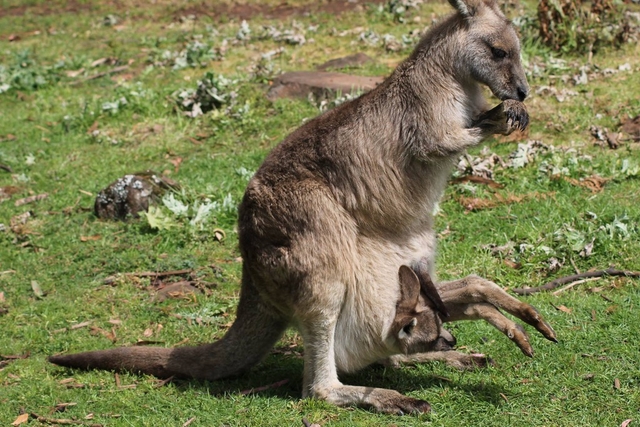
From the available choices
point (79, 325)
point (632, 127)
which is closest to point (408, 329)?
point (79, 325)

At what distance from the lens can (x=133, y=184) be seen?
8406 millimetres

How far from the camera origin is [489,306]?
5.18 metres

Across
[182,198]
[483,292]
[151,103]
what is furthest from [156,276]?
[151,103]

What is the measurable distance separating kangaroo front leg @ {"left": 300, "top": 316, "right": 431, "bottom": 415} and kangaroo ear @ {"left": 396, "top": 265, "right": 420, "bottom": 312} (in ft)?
1.46

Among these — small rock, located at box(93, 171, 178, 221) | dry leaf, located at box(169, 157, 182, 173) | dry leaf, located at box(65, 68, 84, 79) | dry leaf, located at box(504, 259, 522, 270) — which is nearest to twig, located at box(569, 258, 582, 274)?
dry leaf, located at box(504, 259, 522, 270)

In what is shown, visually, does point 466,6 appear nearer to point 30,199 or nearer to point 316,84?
point 316,84

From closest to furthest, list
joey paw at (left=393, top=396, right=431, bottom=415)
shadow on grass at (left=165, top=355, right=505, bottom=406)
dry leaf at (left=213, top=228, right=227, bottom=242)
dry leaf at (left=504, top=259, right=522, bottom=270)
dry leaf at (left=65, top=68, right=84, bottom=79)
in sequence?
1. joey paw at (left=393, top=396, right=431, bottom=415)
2. shadow on grass at (left=165, top=355, right=505, bottom=406)
3. dry leaf at (left=504, top=259, right=522, bottom=270)
4. dry leaf at (left=213, top=228, right=227, bottom=242)
5. dry leaf at (left=65, top=68, right=84, bottom=79)

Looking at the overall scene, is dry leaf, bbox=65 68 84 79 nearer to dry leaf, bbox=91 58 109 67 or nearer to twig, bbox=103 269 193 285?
dry leaf, bbox=91 58 109 67

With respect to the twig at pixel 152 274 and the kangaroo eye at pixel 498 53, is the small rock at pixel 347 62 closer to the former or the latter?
the twig at pixel 152 274

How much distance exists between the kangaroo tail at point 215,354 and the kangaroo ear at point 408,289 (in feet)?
2.64

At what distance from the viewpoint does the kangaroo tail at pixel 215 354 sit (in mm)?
5469

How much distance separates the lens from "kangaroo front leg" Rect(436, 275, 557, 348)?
4949 millimetres

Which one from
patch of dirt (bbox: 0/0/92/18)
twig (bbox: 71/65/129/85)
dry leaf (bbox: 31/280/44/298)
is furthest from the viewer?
patch of dirt (bbox: 0/0/92/18)

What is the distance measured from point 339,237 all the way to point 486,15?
1737 millimetres
